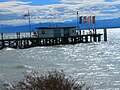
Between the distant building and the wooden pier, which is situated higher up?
the distant building

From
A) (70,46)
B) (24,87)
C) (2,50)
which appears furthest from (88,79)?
(70,46)

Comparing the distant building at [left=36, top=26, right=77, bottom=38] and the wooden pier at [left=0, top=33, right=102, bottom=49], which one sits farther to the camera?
the distant building at [left=36, top=26, right=77, bottom=38]

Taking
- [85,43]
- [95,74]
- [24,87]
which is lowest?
[85,43]

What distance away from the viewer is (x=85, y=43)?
121 m

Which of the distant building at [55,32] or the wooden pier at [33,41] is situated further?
the distant building at [55,32]

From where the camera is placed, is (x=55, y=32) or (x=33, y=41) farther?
(x=55, y=32)

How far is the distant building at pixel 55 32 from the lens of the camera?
102 m

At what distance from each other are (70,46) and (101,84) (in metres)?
78.8

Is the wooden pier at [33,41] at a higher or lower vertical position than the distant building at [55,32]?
lower

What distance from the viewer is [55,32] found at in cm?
10362

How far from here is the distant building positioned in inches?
3996

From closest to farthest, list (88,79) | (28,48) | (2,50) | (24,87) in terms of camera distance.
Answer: (24,87)
(88,79)
(2,50)
(28,48)

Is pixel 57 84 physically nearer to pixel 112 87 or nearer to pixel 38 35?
pixel 112 87

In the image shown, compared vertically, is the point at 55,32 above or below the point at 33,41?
above
